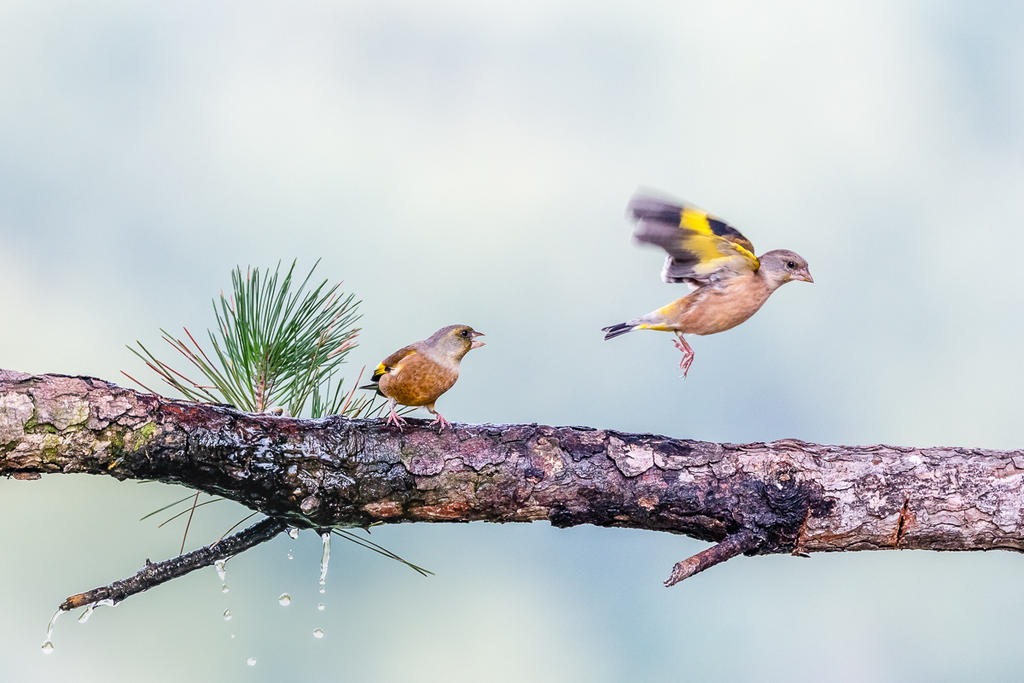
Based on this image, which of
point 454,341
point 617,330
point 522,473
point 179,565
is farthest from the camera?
point 179,565

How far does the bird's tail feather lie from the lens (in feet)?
8.42

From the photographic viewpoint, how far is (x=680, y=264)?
2.64 metres

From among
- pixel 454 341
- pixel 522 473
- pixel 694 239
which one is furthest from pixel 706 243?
pixel 522 473

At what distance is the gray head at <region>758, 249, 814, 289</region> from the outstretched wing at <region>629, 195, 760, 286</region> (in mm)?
42

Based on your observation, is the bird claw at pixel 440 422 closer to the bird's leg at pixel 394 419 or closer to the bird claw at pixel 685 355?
the bird's leg at pixel 394 419

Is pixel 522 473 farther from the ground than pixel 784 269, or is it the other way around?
pixel 784 269

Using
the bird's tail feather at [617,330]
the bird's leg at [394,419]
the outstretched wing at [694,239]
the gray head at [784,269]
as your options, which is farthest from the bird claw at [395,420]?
the gray head at [784,269]

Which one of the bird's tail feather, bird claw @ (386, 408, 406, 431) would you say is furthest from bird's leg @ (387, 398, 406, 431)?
the bird's tail feather

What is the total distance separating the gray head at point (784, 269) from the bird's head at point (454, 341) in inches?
31.6

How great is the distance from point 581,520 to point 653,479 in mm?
244

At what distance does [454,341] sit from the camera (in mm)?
2758

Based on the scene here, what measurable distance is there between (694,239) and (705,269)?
0.28 feet

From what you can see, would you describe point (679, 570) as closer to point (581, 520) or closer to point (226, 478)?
point (581, 520)

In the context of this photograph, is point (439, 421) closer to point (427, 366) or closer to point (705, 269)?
point (427, 366)
